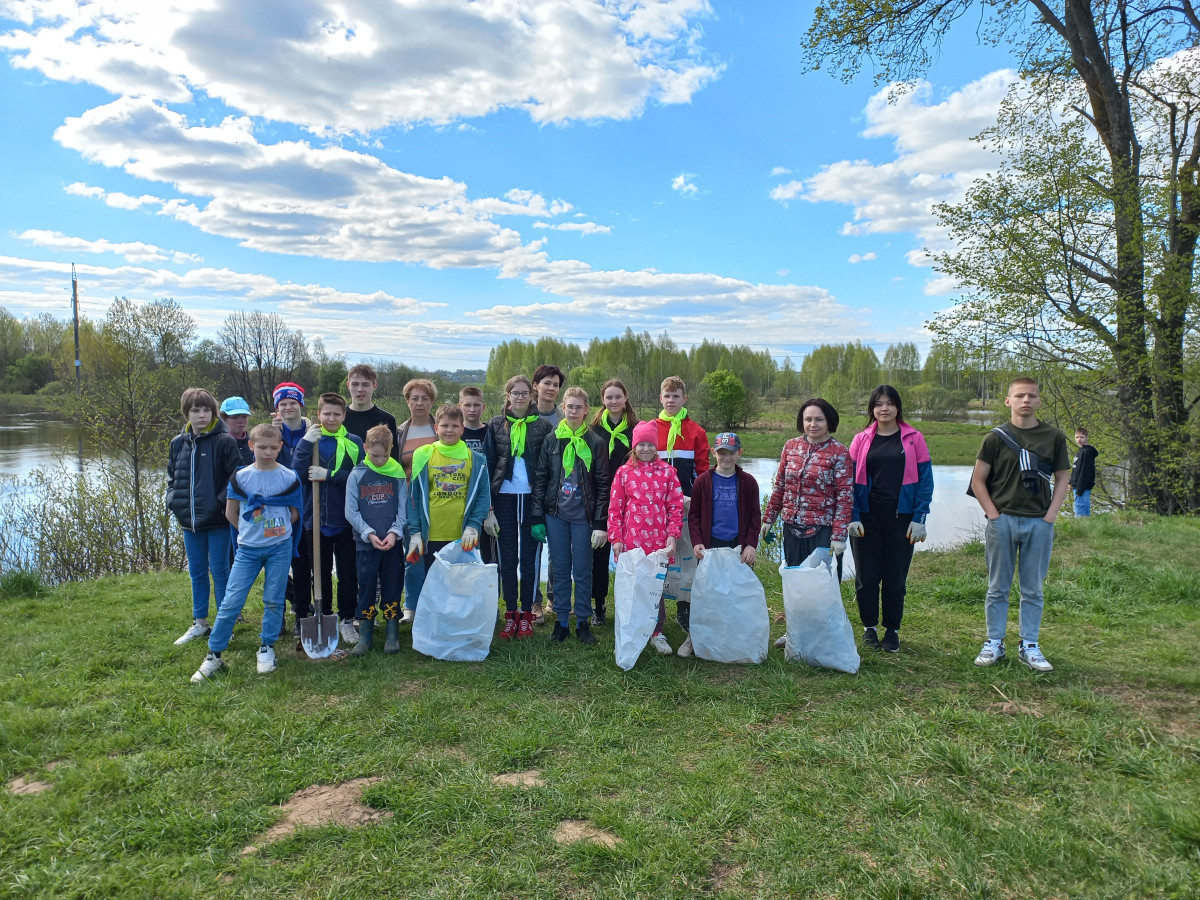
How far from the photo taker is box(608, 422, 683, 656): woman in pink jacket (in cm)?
424

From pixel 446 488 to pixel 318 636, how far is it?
4.42ft

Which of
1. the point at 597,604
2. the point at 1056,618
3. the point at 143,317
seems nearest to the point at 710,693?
the point at 597,604

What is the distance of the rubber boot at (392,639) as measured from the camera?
443 centimetres

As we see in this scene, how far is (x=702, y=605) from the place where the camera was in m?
4.20

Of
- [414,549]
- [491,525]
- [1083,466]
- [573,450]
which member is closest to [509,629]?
[491,525]

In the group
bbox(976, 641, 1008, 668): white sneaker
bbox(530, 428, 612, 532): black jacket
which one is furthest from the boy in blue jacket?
bbox(976, 641, 1008, 668): white sneaker

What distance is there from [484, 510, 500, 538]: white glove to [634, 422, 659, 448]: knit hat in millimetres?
1165

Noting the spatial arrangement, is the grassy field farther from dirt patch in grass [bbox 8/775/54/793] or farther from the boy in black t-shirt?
the boy in black t-shirt

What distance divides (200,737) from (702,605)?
2930mm

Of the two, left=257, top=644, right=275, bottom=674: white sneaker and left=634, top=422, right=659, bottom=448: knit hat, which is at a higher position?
left=634, top=422, right=659, bottom=448: knit hat

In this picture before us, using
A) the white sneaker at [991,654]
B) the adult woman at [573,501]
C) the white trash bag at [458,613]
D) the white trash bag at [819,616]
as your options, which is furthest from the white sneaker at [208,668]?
the white sneaker at [991,654]

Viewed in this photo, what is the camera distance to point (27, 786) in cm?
284

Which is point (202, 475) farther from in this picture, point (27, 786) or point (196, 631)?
point (27, 786)

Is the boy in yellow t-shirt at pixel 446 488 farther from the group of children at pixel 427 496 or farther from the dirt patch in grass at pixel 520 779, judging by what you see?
the dirt patch in grass at pixel 520 779
